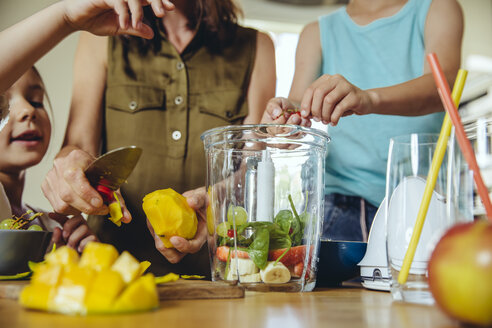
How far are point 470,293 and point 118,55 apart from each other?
108cm

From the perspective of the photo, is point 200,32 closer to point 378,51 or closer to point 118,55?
point 118,55

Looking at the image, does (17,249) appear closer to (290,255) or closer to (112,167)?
(112,167)

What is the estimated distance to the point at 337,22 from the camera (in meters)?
1.23

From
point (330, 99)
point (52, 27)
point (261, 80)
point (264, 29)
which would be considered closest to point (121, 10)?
point (52, 27)

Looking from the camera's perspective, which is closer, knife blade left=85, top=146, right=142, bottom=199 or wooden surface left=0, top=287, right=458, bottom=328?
wooden surface left=0, top=287, right=458, bottom=328

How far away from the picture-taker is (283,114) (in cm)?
84

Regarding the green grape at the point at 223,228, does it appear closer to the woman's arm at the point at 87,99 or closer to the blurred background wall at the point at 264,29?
the woman's arm at the point at 87,99

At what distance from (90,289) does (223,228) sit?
293 millimetres

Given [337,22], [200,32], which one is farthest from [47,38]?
[337,22]

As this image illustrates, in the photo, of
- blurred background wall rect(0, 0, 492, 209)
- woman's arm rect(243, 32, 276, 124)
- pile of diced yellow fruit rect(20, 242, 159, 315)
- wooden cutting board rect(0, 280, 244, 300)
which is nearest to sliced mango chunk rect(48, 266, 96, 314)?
pile of diced yellow fruit rect(20, 242, 159, 315)

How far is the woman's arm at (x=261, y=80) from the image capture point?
126cm

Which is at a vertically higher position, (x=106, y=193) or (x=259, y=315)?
Answer: (x=106, y=193)

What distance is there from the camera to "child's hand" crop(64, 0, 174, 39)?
0.75 m

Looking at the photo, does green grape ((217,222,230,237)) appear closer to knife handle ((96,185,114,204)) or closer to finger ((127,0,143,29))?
knife handle ((96,185,114,204))
